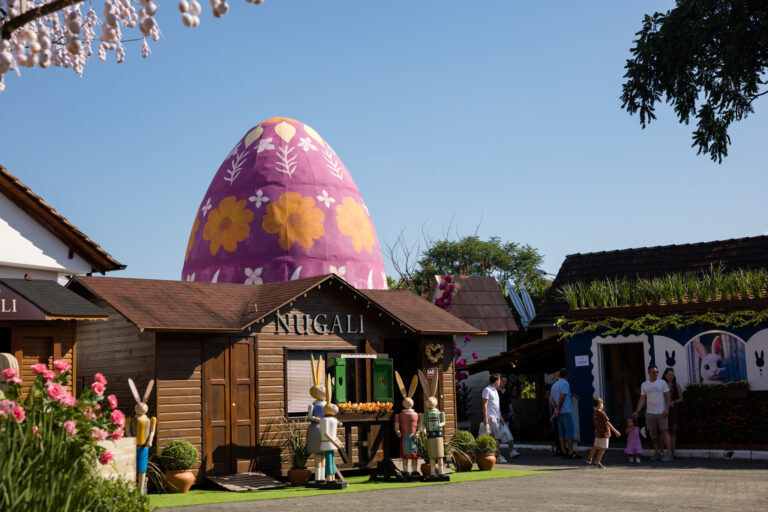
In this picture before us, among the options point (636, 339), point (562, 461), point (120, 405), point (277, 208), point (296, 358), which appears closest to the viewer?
point (120, 405)

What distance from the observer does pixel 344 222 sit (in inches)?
906

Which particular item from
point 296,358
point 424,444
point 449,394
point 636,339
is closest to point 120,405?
point 296,358

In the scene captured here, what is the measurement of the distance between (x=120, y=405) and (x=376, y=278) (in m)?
8.84

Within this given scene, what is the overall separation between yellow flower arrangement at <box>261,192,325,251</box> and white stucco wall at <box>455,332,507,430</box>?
25.1 ft

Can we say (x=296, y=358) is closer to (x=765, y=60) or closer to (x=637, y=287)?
(x=637, y=287)

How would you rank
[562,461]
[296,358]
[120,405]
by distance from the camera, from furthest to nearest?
[562,461]
[296,358]
[120,405]

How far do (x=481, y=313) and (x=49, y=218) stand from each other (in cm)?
1666

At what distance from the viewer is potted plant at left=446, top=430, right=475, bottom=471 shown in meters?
17.4

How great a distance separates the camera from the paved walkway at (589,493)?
38.1 feet

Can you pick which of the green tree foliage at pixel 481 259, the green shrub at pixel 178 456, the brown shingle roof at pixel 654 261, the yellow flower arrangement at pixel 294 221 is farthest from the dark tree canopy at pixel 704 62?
the green tree foliage at pixel 481 259

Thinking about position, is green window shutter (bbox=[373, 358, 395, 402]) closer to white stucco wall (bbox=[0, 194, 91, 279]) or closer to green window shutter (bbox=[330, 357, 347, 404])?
green window shutter (bbox=[330, 357, 347, 404])

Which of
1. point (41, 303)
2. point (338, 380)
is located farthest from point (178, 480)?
point (41, 303)

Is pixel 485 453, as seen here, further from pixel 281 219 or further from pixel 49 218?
pixel 49 218

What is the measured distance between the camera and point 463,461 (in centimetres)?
1745
